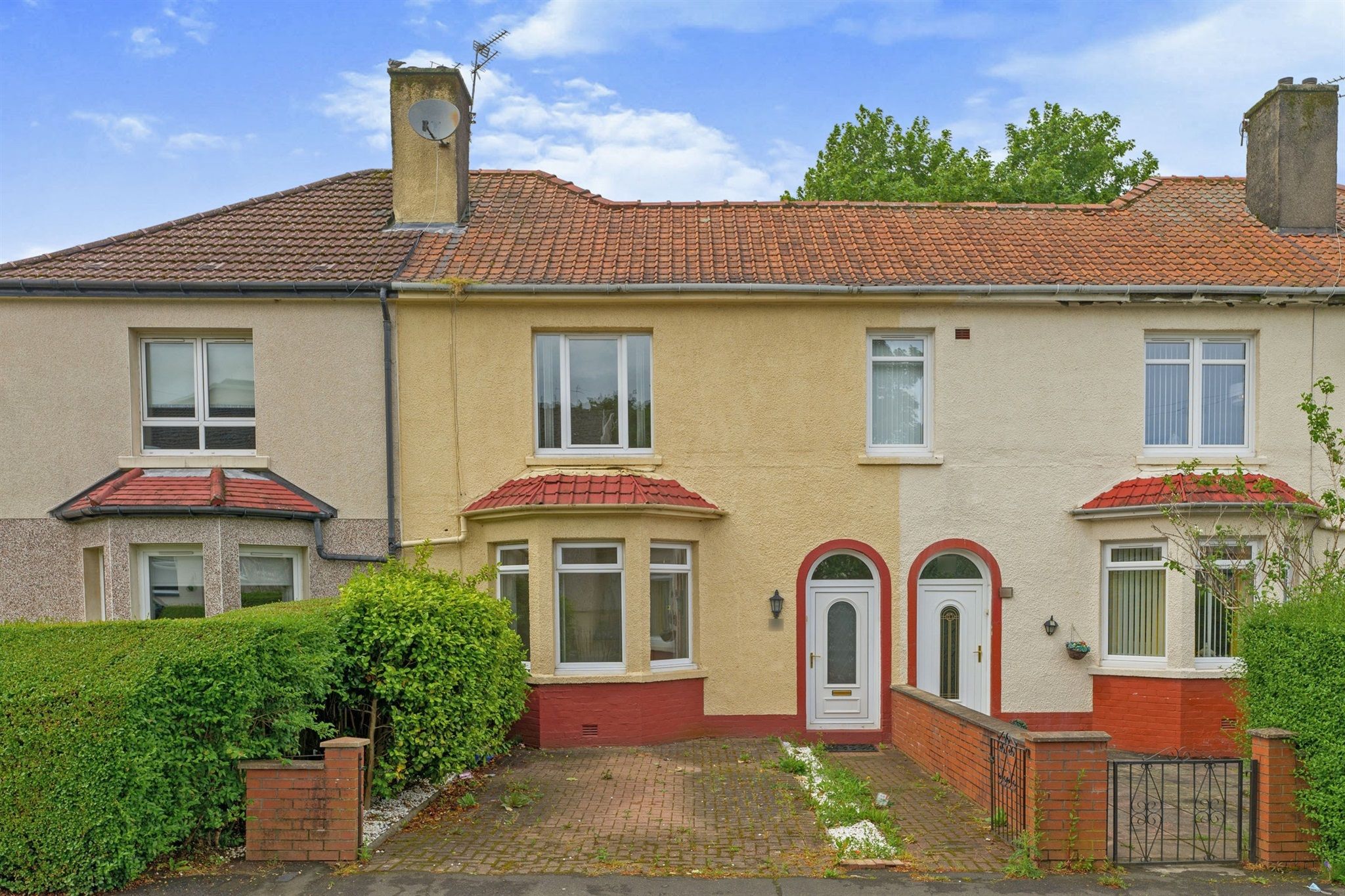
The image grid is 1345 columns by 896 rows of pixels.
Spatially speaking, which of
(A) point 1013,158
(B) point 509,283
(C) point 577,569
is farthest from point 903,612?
(A) point 1013,158

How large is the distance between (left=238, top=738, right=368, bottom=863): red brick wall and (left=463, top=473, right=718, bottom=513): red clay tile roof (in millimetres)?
4649

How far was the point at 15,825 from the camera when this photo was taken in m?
5.93

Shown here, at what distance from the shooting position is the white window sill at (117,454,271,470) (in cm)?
1170

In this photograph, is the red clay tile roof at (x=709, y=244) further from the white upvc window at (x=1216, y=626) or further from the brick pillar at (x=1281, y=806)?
the brick pillar at (x=1281, y=806)

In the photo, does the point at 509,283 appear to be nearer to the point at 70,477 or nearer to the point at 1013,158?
the point at 70,477

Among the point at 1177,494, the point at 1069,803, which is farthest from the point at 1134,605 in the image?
the point at 1069,803

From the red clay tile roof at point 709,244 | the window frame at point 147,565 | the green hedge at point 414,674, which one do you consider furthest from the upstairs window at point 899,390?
the window frame at point 147,565

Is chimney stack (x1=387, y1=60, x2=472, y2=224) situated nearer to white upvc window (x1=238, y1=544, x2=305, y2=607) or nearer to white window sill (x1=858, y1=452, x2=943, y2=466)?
white upvc window (x1=238, y1=544, x2=305, y2=607)

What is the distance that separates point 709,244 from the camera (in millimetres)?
13039

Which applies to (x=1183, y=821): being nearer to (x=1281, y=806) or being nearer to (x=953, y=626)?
(x=1281, y=806)

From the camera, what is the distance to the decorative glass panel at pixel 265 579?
11469 mm

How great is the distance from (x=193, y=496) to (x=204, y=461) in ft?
2.77

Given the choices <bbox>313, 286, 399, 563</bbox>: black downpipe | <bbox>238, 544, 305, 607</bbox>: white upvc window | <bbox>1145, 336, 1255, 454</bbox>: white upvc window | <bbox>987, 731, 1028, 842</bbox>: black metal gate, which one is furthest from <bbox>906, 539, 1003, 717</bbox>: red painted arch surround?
<bbox>238, 544, 305, 607</bbox>: white upvc window

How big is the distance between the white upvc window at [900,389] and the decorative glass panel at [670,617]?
3246mm
